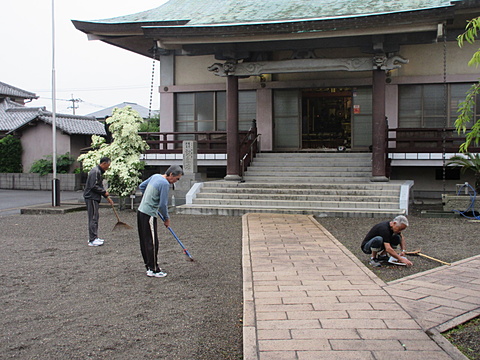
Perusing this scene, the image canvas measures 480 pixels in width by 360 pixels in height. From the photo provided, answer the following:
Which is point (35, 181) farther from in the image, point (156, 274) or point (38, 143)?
point (156, 274)

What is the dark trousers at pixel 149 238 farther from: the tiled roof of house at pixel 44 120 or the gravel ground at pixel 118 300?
the tiled roof of house at pixel 44 120

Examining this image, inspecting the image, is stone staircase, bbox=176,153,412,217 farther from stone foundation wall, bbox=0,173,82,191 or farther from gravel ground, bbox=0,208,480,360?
stone foundation wall, bbox=0,173,82,191

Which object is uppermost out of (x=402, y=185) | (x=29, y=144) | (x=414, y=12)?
(x=414, y=12)

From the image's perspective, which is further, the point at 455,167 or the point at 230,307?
the point at 455,167

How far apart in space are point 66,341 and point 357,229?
25.9 feet

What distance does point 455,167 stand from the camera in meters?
16.2

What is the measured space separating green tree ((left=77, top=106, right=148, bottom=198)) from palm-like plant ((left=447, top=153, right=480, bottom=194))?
368 inches

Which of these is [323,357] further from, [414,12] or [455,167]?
[455,167]

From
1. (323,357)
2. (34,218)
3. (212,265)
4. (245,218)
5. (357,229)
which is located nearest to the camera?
(323,357)

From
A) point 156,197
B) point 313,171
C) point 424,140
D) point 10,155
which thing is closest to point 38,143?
point 10,155

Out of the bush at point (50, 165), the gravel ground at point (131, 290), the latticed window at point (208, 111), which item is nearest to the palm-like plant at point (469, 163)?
the gravel ground at point (131, 290)

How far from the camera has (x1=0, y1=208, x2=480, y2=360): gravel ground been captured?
181 inches

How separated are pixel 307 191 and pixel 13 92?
38.5m

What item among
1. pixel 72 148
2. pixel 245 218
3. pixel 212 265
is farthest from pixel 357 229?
pixel 72 148
